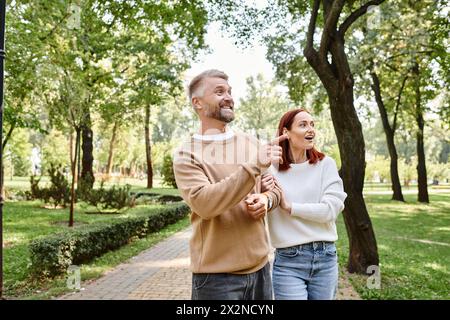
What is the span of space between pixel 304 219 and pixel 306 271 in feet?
1.03

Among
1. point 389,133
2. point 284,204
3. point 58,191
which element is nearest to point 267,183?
point 284,204

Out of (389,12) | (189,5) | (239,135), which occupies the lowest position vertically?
(239,135)

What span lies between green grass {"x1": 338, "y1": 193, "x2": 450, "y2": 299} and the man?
4.30 metres

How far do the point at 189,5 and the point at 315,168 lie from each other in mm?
6506

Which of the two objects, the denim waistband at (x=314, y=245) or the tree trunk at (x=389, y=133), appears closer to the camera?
the denim waistband at (x=314, y=245)

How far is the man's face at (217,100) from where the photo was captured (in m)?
2.27

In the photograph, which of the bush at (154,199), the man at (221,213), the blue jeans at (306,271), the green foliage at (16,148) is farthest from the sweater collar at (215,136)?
the green foliage at (16,148)

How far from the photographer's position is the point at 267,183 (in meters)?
2.39

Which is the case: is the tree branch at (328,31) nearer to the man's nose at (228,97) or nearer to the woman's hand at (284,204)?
the woman's hand at (284,204)

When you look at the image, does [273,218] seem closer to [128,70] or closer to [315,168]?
[315,168]

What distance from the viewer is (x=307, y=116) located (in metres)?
2.68

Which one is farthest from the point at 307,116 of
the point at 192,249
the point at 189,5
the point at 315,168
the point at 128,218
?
the point at 128,218

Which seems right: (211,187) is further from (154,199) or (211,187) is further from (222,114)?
(154,199)

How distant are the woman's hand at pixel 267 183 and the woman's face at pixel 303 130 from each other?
40 centimetres
